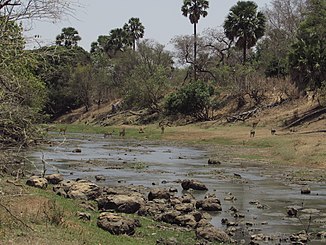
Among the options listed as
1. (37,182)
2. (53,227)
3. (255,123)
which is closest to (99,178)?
(37,182)

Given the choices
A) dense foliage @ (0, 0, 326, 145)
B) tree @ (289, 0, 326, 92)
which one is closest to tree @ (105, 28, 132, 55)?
dense foliage @ (0, 0, 326, 145)

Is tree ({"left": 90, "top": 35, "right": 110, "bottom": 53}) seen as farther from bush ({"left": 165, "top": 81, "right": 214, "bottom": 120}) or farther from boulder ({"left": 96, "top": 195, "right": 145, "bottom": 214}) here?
boulder ({"left": 96, "top": 195, "right": 145, "bottom": 214})

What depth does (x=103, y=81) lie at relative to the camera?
3885 inches

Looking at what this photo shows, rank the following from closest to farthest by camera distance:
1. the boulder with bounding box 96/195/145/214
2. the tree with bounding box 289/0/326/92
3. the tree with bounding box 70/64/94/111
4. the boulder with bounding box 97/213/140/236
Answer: the boulder with bounding box 97/213/140/236 → the boulder with bounding box 96/195/145/214 → the tree with bounding box 289/0/326/92 → the tree with bounding box 70/64/94/111

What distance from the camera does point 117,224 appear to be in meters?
16.7

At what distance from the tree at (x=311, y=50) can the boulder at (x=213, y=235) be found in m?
37.6

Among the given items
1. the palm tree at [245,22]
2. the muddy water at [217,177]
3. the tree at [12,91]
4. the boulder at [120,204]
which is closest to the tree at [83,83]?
the palm tree at [245,22]

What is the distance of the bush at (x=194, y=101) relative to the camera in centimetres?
7394

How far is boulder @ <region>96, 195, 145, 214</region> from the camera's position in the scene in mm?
20203

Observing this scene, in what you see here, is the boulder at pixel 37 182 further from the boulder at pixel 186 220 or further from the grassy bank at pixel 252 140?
the grassy bank at pixel 252 140

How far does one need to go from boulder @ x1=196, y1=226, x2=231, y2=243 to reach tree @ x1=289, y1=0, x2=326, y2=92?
3757cm

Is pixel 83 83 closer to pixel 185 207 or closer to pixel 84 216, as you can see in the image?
pixel 185 207

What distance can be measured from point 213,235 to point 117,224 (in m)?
2.67

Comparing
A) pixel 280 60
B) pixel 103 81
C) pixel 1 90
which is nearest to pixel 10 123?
pixel 1 90
